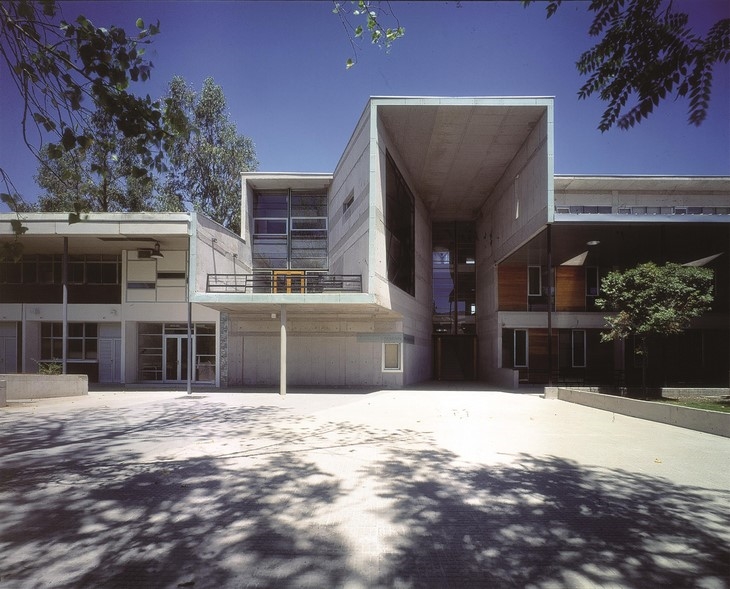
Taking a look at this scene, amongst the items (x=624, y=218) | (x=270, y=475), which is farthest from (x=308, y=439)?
(x=624, y=218)

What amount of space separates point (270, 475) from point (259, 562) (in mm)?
2454

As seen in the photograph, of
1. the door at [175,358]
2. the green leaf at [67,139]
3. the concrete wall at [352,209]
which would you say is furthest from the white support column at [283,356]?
the green leaf at [67,139]

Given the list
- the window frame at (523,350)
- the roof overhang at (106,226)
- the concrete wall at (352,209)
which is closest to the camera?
the concrete wall at (352,209)

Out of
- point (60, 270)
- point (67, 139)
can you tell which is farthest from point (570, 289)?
point (60, 270)

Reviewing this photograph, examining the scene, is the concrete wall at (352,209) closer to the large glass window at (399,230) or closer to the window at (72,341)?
the large glass window at (399,230)

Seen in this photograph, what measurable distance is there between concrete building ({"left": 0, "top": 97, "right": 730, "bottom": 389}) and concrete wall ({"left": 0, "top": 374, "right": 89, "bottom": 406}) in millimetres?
2691

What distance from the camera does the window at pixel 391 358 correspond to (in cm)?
2070

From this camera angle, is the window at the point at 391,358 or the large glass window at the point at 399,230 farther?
the window at the point at 391,358

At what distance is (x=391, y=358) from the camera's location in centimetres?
2075

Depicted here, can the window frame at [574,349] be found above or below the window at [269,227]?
below

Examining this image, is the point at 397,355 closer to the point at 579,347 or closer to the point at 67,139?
the point at 579,347

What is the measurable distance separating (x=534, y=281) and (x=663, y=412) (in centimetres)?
1460

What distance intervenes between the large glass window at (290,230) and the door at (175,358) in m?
6.50

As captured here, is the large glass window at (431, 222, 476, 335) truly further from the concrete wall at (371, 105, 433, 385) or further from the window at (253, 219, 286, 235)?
the window at (253, 219, 286, 235)
